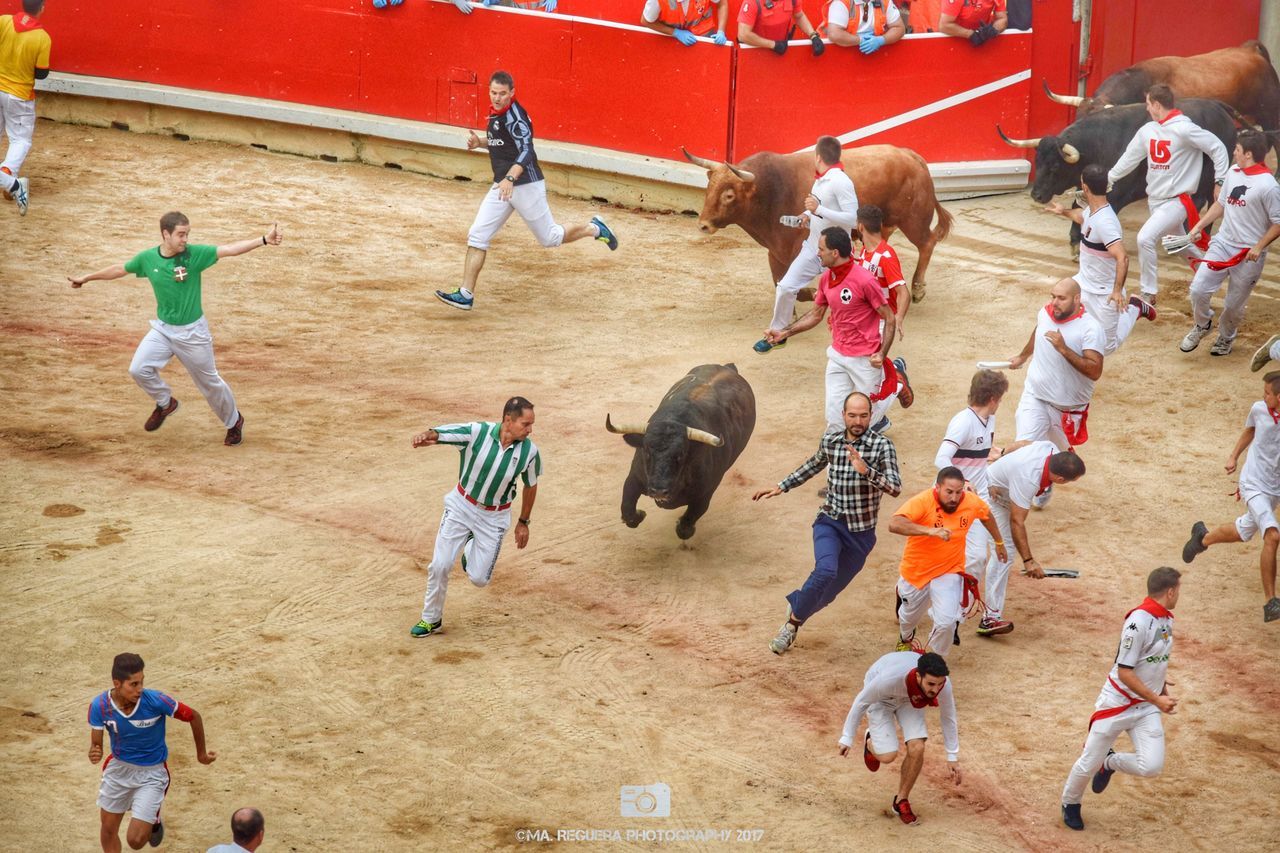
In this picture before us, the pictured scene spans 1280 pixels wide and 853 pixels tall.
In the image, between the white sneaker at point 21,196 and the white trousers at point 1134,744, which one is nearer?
the white trousers at point 1134,744

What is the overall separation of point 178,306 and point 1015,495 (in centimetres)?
602

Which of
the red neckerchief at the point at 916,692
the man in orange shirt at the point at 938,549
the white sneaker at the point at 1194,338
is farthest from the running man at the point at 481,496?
the white sneaker at the point at 1194,338

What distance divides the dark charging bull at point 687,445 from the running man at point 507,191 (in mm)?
3794

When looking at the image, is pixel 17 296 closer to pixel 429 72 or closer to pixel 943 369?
pixel 429 72

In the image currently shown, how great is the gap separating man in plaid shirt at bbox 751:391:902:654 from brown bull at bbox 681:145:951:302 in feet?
17.4

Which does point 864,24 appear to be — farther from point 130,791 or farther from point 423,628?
point 130,791

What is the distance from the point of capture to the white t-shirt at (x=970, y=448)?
952cm

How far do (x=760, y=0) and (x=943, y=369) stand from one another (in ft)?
18.0

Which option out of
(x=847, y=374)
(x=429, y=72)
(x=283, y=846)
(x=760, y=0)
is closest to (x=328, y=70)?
(x=429, y=72)

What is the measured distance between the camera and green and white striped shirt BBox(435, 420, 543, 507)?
30.3ft

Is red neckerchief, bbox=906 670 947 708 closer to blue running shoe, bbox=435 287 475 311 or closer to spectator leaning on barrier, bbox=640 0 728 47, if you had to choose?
blue running shoe, bbox=435 287 475 311

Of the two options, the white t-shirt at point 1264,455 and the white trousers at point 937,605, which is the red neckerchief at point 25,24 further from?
the white t-shirt at point 1264,455

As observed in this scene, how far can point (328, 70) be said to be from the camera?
19469 mm

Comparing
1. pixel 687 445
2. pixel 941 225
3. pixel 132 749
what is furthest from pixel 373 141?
pixel 132 749
